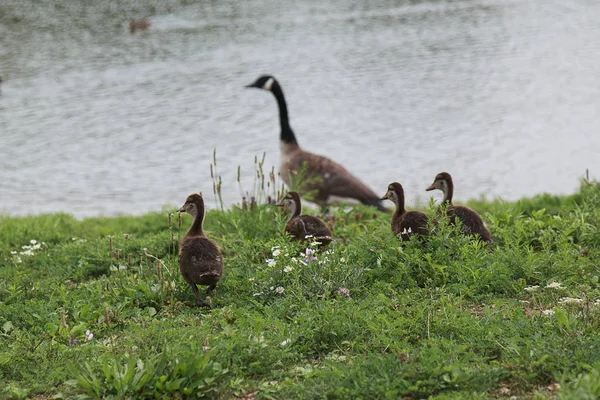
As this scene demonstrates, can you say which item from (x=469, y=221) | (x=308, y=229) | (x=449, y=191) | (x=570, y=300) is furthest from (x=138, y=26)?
(x=570, y=300)

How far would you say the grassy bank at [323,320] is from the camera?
5.04m

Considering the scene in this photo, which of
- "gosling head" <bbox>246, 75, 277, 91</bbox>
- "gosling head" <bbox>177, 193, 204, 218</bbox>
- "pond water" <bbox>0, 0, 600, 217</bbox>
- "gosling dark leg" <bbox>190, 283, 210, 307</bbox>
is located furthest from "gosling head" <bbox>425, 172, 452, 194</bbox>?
"gosling head" <bbox>246, 75, 277, 91</bbox>

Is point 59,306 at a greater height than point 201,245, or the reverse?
point 201,245

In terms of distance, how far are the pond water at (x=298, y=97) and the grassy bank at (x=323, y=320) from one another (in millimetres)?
2862

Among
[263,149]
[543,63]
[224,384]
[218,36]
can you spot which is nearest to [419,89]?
[543,63]

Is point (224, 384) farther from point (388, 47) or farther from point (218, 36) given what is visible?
point (218, 36)

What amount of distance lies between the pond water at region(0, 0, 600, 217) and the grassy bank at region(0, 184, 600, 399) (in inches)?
113

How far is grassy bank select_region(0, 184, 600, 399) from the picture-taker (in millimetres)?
5043

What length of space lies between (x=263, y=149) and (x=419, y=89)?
6.58 metres

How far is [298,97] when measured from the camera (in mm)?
22125

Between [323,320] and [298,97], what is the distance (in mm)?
16663

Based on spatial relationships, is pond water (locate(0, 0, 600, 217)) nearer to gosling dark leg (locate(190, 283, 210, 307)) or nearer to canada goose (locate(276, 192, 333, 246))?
canada goose (locate(276, 192, 333, 246))

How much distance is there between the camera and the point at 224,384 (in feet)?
17.1

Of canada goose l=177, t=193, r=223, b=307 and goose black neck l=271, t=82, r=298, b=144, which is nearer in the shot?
canada goose l=177, t=193, r=223, b=307
